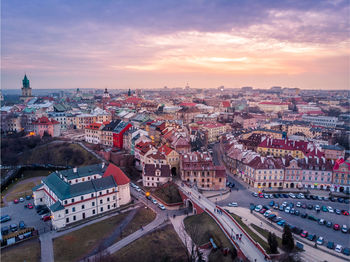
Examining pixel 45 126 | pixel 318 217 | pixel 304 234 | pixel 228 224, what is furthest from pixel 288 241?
pixel 45 126

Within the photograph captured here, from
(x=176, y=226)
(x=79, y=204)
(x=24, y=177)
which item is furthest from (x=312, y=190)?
(x=24, y=177)

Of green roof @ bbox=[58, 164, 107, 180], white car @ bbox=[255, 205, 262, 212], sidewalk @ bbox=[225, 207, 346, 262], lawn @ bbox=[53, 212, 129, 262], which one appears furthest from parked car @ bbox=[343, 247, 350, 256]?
green roof @ bbox=[58, 164, 107, 180]

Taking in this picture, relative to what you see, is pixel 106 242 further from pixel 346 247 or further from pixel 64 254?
pixel 346 247

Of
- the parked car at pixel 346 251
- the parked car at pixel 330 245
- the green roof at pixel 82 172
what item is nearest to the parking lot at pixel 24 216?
the green roof at pixel 82 172

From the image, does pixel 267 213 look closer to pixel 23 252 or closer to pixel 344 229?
pixel 344 229

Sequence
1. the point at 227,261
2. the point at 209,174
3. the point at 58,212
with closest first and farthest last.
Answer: the point at 227,261 → the point at 58,212 → the point at 209,174
